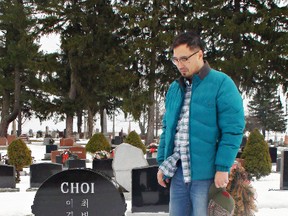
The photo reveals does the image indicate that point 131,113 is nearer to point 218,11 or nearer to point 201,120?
point 218,11

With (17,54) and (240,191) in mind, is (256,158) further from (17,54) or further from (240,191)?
(17,54)

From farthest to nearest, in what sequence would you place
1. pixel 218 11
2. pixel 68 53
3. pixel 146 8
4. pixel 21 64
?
1. pixel 21 64
2. pixel 68 53
3. pixel 146 8
4. pixel 218 11

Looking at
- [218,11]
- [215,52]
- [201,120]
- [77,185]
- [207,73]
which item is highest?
[218,11]

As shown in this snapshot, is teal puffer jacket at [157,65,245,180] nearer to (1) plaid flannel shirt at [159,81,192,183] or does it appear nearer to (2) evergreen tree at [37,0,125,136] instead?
(1) plaid flannel shirt at [159,81,192,183]

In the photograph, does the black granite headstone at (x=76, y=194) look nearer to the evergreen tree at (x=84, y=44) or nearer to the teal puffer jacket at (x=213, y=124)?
the teal puffer jacket at (x=213, y=124)

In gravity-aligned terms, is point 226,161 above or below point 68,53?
below

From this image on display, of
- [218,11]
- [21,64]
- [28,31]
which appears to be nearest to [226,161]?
[218,11]

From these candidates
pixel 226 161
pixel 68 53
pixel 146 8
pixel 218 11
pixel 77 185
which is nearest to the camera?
pixel 226 161

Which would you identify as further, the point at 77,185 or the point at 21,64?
the point at 21,64

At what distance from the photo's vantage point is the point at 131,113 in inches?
1045

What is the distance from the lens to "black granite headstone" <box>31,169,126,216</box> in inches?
178

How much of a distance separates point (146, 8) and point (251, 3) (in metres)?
5.64

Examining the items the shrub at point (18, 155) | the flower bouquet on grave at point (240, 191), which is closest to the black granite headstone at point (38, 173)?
the shrub at point (18, 155)

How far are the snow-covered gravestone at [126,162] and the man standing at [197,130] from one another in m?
4.11
